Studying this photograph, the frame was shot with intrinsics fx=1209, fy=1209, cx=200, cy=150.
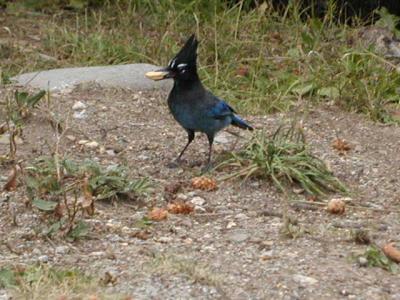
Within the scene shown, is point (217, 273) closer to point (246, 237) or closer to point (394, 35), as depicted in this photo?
point (246, 237)

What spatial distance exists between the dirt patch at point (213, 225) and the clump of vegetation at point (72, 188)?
2.3 inches

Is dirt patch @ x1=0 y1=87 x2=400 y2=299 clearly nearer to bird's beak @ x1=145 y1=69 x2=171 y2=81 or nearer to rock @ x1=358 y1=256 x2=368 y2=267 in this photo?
rock @ x1=358 y1=256 x2=368 y2=267

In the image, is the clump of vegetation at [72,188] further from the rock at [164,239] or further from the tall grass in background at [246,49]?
the tall grass in background at [246,49]

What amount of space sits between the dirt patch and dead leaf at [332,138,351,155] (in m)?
0.02

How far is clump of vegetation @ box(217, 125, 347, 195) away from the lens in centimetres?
554

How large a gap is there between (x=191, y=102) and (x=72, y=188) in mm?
1031

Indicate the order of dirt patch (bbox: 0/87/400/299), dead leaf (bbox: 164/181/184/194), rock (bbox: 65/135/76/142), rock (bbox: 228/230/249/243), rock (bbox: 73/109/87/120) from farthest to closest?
1. rock (bbox: 73/109/87/120)
2. rock (bbox: 65/135/76/142)
3. dead leaf (bbox: 164/181/184/194)
4. rock (bbox: 228/230/249/243)
5. dirt patch (bbox: 0/87/400/299)

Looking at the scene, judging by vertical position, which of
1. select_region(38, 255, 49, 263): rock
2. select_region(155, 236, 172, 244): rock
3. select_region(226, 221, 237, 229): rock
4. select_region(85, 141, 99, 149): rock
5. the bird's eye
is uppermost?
the bird's eye

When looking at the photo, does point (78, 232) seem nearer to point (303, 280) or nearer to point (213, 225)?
point (213, 225)

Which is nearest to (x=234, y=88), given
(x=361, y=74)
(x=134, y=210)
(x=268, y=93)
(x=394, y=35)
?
(x=268, y=93)

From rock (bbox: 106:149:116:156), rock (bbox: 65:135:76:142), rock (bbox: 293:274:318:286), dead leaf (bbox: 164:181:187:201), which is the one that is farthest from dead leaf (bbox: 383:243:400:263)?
rock (bbox: 65:135:76:142)

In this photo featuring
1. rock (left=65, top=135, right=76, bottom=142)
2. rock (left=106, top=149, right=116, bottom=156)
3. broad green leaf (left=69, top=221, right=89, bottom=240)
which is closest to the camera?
broad green leaf (left=69, top=221, right=89, bottom=240)

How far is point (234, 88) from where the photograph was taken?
740 centimetres

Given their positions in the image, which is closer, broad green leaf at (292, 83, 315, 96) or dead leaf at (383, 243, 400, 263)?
dead leaf at (383, 243, 400, 263)
